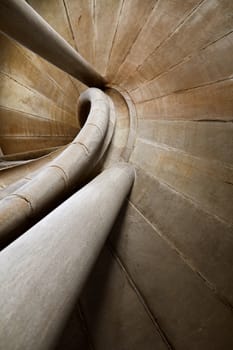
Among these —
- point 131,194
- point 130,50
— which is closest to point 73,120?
point 130,50

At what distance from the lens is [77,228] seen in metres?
0.80

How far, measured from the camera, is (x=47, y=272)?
0.57m

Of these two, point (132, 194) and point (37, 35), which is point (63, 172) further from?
point (37, 35)

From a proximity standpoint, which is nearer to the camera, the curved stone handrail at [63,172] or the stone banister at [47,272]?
the stone banister at [47,272]

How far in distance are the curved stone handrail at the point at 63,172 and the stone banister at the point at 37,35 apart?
0.24m

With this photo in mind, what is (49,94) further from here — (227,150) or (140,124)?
(227,150)

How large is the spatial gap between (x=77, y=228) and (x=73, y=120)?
2291mm

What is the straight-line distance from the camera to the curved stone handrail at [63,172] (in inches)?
38.1

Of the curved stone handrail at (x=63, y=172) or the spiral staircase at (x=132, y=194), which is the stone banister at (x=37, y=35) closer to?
the spiral staircase at (x=132, y=194)

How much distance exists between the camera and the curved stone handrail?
97 cm

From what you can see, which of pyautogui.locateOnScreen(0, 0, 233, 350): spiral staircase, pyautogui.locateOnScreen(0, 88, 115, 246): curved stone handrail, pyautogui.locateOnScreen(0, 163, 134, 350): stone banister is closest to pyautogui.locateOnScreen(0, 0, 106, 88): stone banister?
pyautogui.locateOnScreen(0, 0, 233, 350): spiral staircase

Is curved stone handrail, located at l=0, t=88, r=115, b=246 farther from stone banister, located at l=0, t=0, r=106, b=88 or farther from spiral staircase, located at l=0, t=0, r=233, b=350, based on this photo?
stone banister, located at l=0, t=0, r=106, b=88

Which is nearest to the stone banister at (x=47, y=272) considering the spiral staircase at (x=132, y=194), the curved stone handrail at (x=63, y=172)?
the spiral staircase at (x=132, y=194)

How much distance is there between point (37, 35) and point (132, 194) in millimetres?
1207
